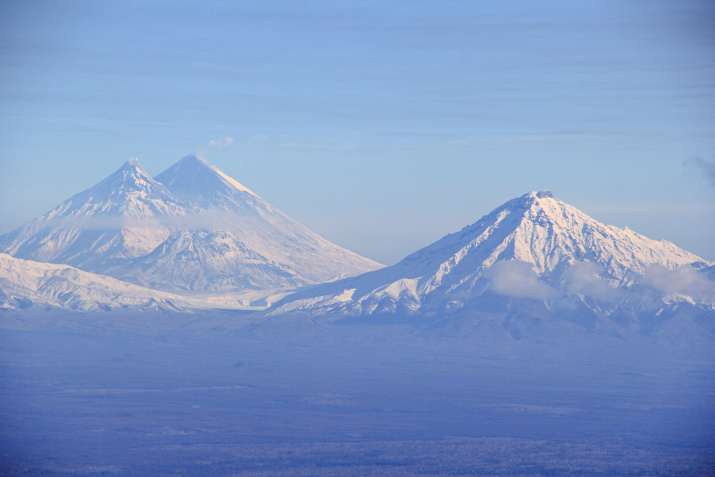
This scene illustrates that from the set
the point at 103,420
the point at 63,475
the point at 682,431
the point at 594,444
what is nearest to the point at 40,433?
the point at 103,420

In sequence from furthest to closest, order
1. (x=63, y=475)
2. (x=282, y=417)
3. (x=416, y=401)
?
1. (x=416, y=401)
2. (x=282, y=417)
3. (x=63, y=475)

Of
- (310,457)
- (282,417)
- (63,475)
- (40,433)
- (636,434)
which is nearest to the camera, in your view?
(63,475)

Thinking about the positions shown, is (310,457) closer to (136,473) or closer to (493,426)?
(136,473)

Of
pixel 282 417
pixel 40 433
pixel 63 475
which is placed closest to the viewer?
pixel 63 475

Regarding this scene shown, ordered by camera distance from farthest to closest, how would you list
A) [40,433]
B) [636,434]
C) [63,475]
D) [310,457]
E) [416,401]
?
1. [416,401]
2. [636,434]
3. [40,433]
4. [310,457]
5. [63,475]

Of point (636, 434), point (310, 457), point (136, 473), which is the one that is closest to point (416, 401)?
point (636, 434)

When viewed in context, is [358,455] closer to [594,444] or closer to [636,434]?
[594,444]

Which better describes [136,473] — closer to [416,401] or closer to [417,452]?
[417,452]

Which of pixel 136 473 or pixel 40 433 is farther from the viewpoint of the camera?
pixel 40 433

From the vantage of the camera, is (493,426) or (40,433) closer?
(40,433)
